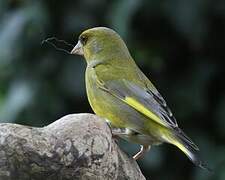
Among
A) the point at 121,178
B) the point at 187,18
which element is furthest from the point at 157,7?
the point at 121,178

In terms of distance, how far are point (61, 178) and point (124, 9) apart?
7.43ft

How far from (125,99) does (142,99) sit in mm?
99

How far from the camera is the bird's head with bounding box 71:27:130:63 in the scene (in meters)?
5.71

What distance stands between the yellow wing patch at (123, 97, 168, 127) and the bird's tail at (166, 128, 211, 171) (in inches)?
3.3

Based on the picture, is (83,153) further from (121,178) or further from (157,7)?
(157,7)

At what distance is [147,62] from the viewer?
6891 mm

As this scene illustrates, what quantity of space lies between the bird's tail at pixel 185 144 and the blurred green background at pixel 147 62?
4.55 feet

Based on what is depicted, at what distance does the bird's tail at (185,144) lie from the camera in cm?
475

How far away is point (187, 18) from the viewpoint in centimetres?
639

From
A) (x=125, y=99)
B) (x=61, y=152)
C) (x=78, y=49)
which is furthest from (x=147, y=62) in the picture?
(x=61, y=152)

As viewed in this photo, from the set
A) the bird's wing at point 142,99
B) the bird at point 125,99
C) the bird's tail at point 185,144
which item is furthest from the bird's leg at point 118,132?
the bird's tail at point 185,144

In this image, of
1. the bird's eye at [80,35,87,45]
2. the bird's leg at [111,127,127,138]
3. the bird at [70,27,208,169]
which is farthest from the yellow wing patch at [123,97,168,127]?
the bird's eye at [80,35,87,45]

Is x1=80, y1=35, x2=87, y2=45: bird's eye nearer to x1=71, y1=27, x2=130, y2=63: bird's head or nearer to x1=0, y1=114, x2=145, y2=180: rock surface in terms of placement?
x1=71, y1=27, x2=130, y2=63: bird's head

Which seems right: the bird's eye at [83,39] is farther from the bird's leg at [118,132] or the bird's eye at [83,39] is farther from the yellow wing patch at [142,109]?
the bird's leg at [118,132]
